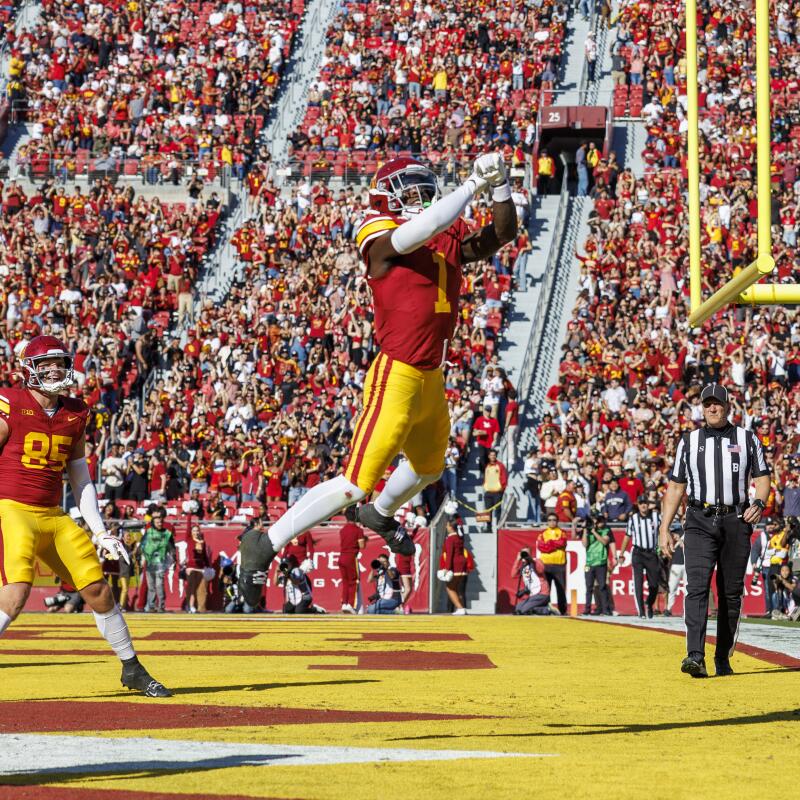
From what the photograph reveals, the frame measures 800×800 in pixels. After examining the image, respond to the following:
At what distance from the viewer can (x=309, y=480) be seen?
2045 centimetres

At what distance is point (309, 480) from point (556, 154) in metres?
10.8

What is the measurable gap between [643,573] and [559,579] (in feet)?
3.92

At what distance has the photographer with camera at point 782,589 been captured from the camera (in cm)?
1677

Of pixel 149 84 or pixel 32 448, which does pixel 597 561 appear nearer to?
pixel 32 448

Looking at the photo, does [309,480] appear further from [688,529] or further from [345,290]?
[688,529]

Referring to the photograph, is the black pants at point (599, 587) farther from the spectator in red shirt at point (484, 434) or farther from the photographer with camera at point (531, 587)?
the spectator in red shirt at point (484, 434)

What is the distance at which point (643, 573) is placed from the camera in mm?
17531

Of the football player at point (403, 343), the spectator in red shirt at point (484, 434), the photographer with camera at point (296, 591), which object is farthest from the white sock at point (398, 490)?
the spectator in red shirt at point (484, 434)

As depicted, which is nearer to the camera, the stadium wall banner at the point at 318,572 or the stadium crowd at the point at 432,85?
the stadium wall banner at the point at 318,572

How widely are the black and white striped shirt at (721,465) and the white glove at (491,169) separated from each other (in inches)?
139

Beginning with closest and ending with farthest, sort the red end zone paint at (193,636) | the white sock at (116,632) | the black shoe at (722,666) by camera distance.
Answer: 1. the white sock at (116,632)
2. the black shoe at (722,666)
3. the red end zone paint at (193,636)

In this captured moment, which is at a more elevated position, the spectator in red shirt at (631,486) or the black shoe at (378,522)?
the black shoe at (378,522)

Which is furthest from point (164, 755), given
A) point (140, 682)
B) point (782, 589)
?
point (782, 589)

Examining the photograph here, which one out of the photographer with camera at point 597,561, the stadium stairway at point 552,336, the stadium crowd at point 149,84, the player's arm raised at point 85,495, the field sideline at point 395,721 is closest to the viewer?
the field sideline at point 395,721
